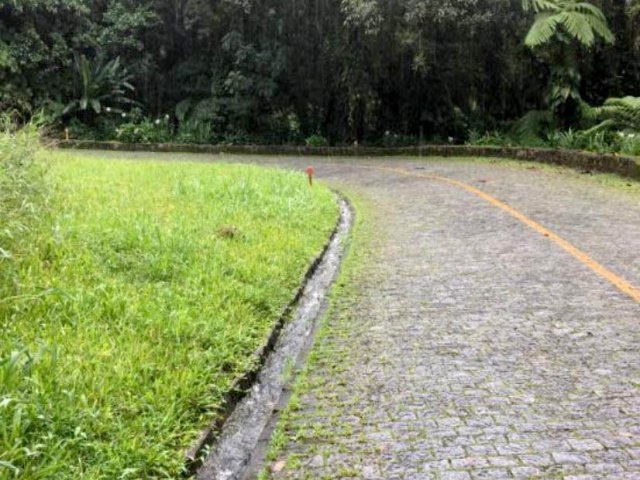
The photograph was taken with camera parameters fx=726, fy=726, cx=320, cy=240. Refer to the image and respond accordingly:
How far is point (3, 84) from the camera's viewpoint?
23.2m

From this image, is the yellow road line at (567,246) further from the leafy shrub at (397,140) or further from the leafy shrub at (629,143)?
the leafy shrub at (397,140)

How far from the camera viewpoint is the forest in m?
18.9

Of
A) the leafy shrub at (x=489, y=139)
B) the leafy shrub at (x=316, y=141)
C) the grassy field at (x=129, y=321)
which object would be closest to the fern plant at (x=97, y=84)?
the leafy shrub at (x=316, y=141)

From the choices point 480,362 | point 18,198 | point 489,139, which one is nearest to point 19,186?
point 18,198

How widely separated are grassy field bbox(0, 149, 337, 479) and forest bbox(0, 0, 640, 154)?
36.0 ft

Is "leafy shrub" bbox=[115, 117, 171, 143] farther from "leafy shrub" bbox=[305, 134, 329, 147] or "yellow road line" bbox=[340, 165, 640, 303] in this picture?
"yellow road line" bbox=[340, 165, 640, 303]

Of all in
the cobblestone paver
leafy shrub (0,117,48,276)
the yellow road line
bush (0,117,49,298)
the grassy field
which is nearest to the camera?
the grassy field

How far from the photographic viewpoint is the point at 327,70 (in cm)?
2289

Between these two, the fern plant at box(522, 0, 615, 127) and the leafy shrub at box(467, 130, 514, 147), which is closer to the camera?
the fern plant at box(522, 0, 615, 127)

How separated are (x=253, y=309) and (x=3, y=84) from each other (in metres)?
20.7

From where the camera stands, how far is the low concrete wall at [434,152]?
14727 millimetres

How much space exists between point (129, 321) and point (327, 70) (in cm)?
1896

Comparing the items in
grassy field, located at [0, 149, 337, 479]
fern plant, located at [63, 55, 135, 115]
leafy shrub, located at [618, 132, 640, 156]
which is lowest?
grassy field, located at [0, 149, 337, 479]

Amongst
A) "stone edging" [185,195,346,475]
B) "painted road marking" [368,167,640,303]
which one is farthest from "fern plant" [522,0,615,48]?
"stone edging" [185,195,346,475]
